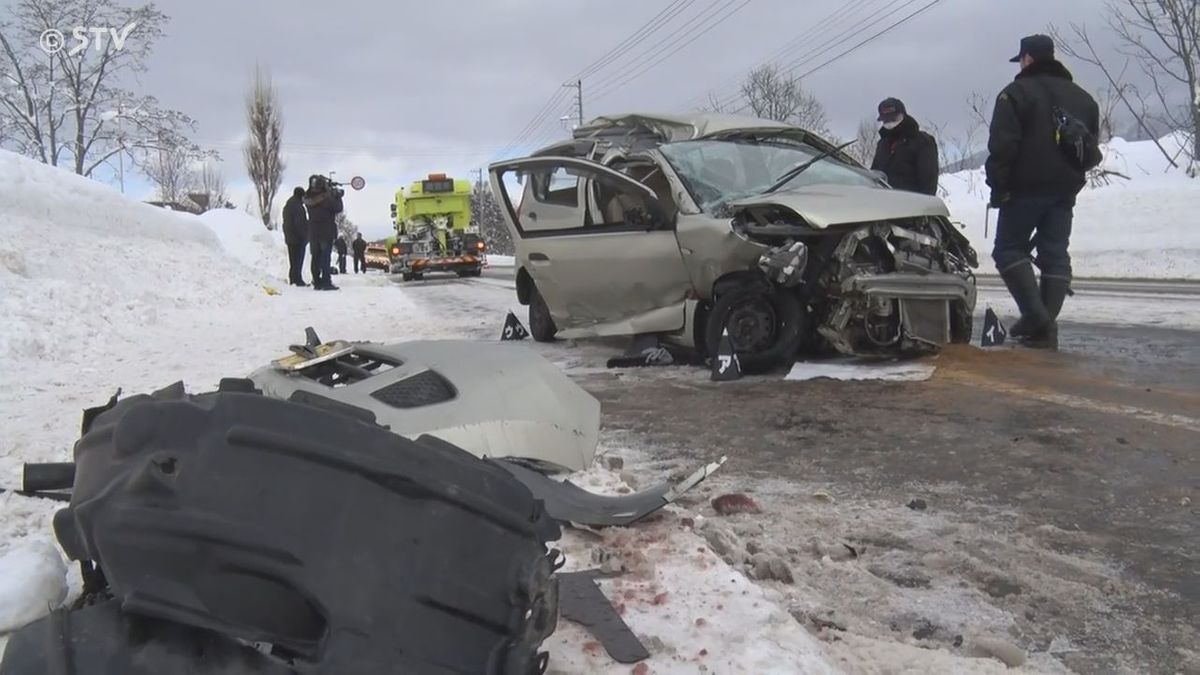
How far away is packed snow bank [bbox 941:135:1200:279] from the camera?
1931 cm

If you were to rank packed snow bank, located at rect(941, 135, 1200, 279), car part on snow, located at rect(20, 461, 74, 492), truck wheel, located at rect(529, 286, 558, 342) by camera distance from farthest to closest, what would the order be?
1. packed snow bank, located at rect(941, 135, 1200, 279)
2. truck wheel, located at rect(529, 286, 558, 342)
3. car part on snow, located at rect(20, 461, 74, 492)

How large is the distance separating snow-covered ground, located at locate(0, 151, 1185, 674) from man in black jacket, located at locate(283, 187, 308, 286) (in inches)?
50.3

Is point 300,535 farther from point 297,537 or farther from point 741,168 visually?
point 741,168

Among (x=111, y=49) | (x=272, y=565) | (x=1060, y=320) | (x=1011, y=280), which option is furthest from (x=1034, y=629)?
(x=111, y=49)

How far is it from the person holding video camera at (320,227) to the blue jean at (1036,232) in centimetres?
1255

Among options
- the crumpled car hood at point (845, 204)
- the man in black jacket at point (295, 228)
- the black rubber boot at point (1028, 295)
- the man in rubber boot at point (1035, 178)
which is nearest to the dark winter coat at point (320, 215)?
the man in black jacket at point (295, 228)

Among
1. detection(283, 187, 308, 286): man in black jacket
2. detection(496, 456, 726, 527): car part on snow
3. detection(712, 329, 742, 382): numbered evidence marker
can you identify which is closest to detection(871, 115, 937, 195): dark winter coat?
detection(712, 329, 742, 382): numbered evidence marker

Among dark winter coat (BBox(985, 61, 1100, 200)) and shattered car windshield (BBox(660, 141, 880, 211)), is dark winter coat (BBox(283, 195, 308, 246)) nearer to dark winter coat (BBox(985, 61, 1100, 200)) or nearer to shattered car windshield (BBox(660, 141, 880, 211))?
shattered car windshield (BBox(660, 141, 880, 211))

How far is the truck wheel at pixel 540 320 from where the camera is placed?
8.01m

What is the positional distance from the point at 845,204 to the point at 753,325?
0.96 metres

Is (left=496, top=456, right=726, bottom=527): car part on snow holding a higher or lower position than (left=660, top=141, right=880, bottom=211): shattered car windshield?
lower

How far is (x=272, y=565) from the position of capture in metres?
1.10

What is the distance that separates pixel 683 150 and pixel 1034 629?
4833 millimetres

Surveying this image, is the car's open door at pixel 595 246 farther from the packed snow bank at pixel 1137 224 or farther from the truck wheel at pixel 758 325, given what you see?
the packed snow bank at pixel 1137 224
